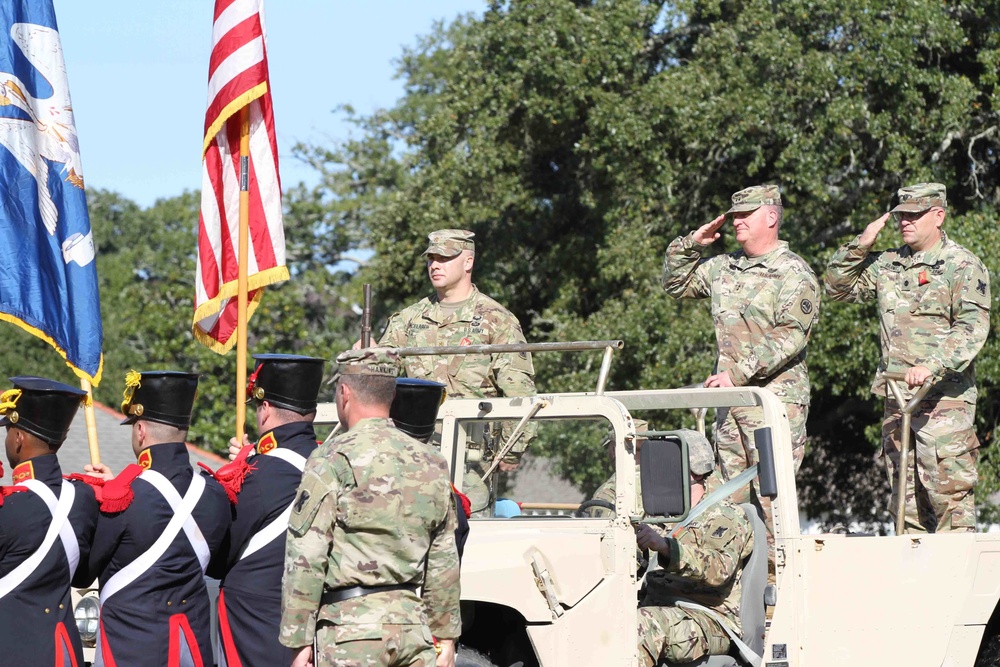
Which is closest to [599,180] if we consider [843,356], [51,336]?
[843,356]

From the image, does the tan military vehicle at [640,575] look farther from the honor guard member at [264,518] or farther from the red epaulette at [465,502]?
the honor guard member at [264,518]

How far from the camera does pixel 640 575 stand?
625 cm

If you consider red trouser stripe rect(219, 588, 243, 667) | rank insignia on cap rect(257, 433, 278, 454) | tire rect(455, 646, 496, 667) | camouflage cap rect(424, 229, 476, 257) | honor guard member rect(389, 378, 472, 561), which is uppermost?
camouflage cap rect(424, 229, 476, 257)

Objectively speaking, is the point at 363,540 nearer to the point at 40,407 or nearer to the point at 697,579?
the point at 40,407

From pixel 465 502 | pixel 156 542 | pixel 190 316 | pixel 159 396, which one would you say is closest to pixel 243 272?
pixel 159 396

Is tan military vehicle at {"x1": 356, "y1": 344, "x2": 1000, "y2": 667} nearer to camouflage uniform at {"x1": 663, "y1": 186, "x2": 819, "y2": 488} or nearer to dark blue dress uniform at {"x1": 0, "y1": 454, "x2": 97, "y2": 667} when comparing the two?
camouflage uniform at {"x1": 663, "y1": 186, "x2": 819, "y2": 488}

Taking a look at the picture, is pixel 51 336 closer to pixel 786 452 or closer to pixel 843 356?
pixel 786 452

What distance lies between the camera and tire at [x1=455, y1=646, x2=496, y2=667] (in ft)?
18.6

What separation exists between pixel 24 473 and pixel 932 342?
15.2ft

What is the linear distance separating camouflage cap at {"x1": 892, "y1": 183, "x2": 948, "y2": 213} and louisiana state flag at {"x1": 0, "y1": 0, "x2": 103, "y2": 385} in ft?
13.4

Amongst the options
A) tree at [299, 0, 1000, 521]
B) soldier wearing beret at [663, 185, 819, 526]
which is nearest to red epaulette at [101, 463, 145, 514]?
soldier wearing beret at [663, 185, 819, 526]

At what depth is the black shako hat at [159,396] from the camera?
5301 mm

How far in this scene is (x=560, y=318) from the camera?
18.1 metres

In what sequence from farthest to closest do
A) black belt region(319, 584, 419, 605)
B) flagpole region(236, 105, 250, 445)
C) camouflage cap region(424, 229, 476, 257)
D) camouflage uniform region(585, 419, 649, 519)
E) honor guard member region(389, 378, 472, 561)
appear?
camouflage cap region(424, 229, 476, 257) → flagpole region(236, 105, 250, 445) → camouflage uniform region(585, 419, 649, 519) → honor guard member region(389, 378, 472, 561) → black belt region(319, 584, 419, 605)
